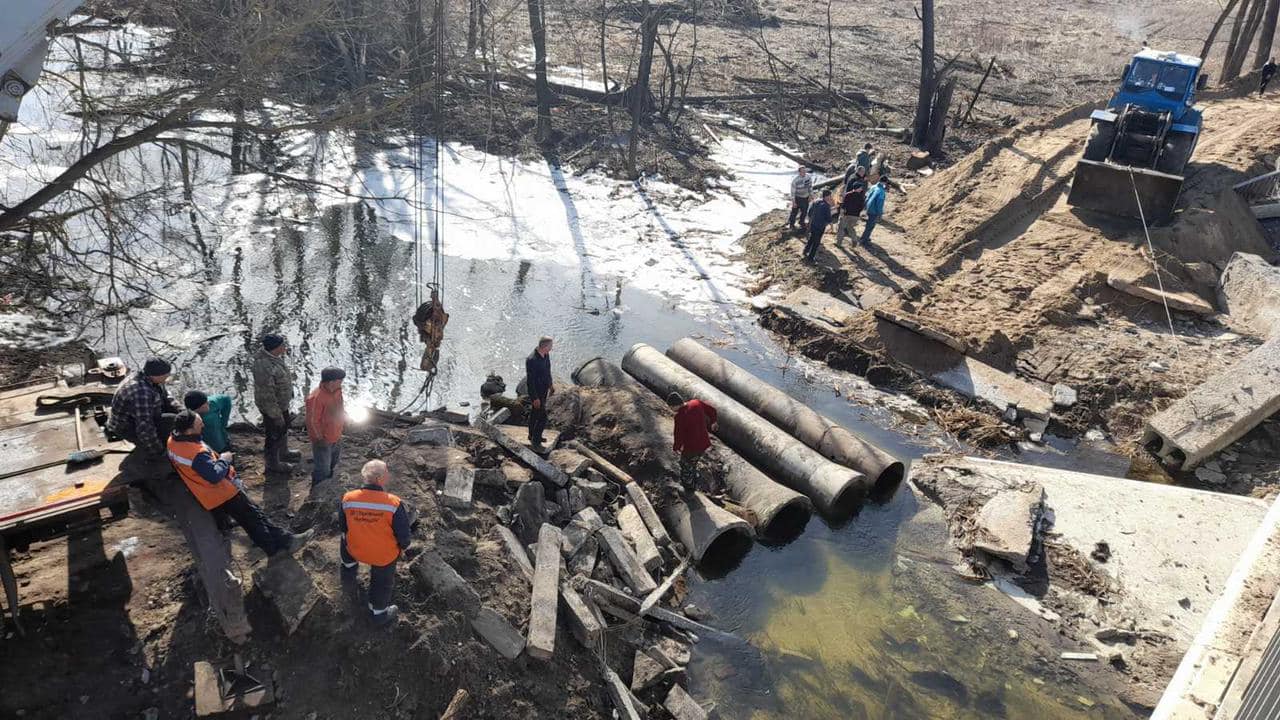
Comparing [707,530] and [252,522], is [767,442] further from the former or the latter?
[252,522]

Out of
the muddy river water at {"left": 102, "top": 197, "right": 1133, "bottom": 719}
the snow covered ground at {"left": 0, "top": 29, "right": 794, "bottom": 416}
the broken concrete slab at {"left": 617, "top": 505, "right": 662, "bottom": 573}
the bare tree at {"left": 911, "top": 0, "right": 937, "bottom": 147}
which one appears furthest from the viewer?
the bare tree at {"left": 911, "top": 0, "right": 937, "bottom": 147}

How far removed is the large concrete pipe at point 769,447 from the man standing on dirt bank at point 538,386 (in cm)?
235

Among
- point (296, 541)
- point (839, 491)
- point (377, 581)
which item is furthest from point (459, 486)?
point (839, 491)

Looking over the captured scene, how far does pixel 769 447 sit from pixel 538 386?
10.8 feet

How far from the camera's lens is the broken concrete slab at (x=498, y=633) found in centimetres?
652

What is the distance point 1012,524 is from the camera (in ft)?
30.3

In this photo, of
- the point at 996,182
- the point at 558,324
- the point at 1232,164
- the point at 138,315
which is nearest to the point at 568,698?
the point at 558,324

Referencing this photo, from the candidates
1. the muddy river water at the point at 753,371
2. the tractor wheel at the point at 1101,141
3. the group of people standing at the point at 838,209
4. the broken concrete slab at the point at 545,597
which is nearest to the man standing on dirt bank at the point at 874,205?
the group of people standing at the point at 838,209

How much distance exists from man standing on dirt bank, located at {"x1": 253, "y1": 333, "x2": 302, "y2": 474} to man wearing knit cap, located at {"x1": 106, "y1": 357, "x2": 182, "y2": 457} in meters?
1.43

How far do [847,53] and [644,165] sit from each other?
18.4 metres

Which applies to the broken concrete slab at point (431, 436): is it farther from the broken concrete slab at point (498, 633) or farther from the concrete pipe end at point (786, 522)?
the concrete pipe end at point (786, 522)

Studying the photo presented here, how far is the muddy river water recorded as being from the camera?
752 centimetres

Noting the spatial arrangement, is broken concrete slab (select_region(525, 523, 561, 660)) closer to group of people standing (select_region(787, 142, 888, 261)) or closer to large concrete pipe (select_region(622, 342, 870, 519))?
large concrete pipe (select_region(622, 342, 870, 519))

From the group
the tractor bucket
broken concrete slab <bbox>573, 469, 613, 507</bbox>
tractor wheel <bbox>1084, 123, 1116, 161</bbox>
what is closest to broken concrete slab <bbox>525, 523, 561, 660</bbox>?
broken concrete slab <bbox>573, 469, 613, 507</bbox>
